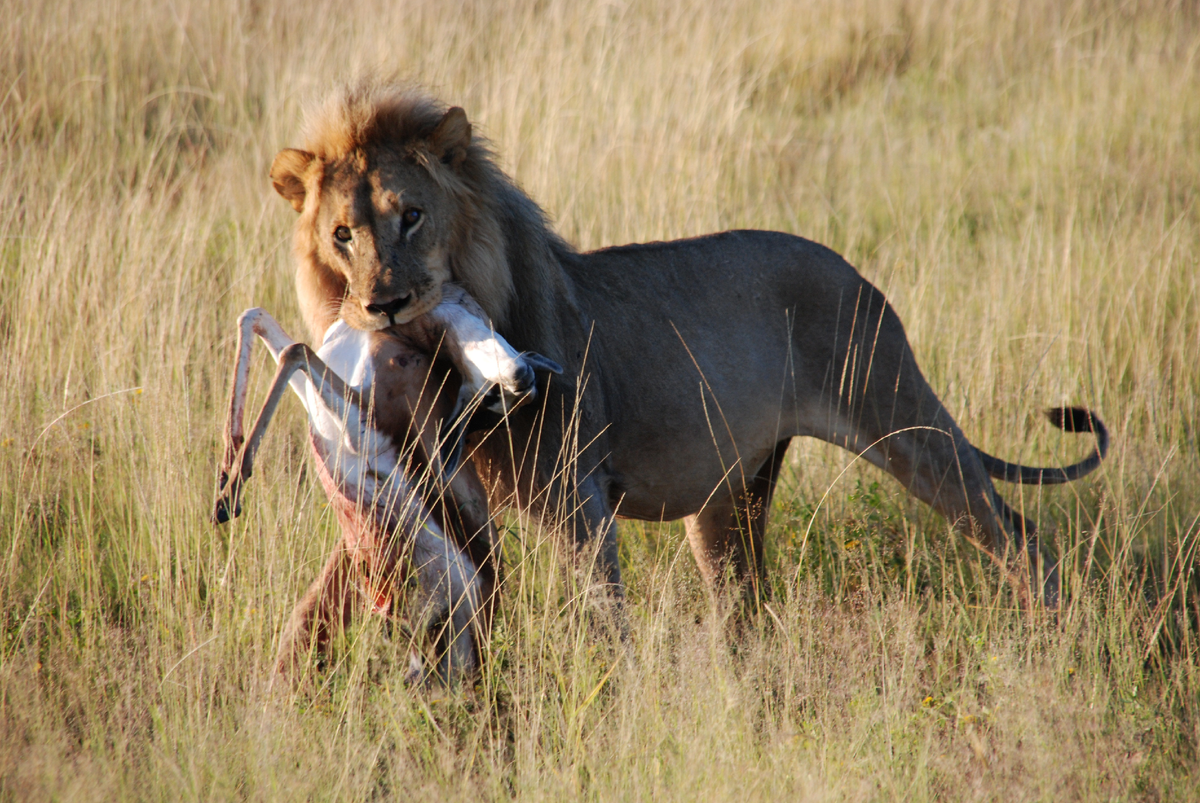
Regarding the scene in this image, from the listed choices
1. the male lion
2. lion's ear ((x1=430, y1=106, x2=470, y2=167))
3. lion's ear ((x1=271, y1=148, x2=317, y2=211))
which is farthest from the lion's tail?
lion's ear ((x1=271, y1=148, x2=317, y2=211))

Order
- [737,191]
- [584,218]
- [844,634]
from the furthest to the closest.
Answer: [737,191] → [584,218] → [844,634]

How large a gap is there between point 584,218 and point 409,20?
330 centimetres

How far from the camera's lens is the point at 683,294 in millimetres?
3537

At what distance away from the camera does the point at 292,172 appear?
2801 millimetres

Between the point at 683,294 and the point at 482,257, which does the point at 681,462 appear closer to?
the point at 683,294

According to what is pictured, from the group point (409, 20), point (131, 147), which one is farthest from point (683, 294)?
point (409, 20)

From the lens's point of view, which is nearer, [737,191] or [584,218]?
[584,218]

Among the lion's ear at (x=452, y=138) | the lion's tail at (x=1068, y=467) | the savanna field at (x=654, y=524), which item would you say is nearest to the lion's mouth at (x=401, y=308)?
the lion's ear at (x=452, y=138)

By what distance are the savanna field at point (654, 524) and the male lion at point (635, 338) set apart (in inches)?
9.1

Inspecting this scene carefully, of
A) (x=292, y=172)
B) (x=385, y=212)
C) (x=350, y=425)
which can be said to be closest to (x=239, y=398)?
(x=350, y=425)

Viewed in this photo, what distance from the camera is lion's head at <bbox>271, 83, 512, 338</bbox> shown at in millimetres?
2615

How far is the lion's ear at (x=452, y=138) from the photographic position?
276cm

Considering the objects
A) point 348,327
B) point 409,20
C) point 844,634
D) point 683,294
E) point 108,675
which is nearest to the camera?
point 348,327

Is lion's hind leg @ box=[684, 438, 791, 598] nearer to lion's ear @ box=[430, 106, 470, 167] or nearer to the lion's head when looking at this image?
the lion's head
